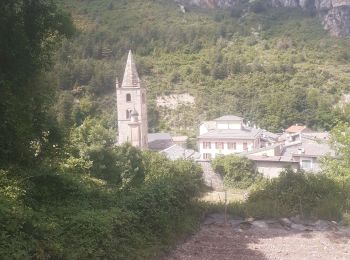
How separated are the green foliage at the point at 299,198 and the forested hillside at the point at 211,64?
2643cm

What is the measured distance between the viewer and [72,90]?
5375cm

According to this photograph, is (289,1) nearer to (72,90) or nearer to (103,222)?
(72,90)

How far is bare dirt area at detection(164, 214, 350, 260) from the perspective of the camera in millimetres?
10531

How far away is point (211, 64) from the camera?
60.8 meters

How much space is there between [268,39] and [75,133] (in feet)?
194

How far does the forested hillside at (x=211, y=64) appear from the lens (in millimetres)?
48969

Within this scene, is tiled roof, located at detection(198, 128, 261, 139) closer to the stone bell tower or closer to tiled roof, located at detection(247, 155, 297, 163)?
the stone bell tower

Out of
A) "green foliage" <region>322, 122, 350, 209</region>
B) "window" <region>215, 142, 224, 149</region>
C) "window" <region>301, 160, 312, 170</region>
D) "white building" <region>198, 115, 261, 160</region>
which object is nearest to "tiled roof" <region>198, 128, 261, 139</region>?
"white building" <region>198, 115, 261, 160</region>

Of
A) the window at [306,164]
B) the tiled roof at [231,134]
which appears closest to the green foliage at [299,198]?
the window at [306,164]

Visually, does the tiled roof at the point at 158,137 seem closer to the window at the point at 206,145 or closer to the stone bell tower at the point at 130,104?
the stone bell tower at the point at 130,104

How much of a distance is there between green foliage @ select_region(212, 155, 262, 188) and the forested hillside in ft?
61.1

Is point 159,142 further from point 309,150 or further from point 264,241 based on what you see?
point 264,241

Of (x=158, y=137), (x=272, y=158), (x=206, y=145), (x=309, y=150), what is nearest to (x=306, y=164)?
(x=309, y=150)

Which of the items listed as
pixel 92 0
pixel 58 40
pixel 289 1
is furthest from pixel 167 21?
pixel 58 40
